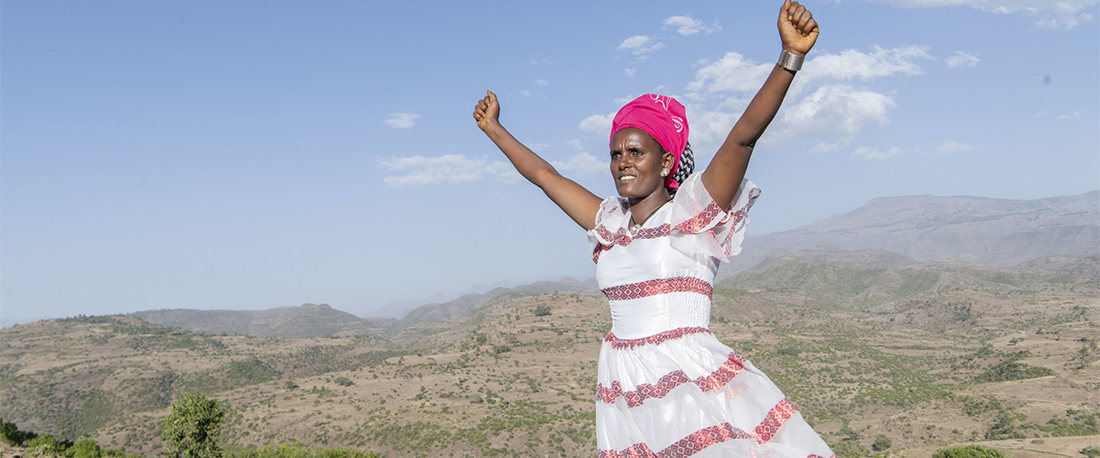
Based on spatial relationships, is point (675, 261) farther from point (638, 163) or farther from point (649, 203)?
point (638, 163)

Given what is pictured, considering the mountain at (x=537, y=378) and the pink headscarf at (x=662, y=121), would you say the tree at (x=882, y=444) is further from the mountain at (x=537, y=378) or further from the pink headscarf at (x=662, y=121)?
the pink headscarf at (x=662, y=121)

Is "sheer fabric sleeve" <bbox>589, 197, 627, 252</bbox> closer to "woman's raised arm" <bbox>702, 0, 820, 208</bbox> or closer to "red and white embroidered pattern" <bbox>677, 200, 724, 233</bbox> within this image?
"red and white embroidered pattern" <bbox>677, 200, 724, 233</bbox>

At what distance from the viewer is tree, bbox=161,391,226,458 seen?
2033cm

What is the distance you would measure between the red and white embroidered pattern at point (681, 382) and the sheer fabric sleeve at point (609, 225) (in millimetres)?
602

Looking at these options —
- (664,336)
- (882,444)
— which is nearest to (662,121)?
(664,336)

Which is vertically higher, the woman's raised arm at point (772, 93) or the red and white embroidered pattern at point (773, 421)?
the woman's raised arm at point (772, 93)

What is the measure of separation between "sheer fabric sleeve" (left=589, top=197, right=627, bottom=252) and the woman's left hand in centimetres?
100

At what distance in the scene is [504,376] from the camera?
57094 mm

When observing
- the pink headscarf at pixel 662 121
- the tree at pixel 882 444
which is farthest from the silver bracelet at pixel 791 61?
the tree at pixel 882 444

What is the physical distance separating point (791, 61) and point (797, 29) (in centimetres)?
12

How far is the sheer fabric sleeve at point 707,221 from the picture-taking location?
7.56 ft

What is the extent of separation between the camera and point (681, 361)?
2.33m

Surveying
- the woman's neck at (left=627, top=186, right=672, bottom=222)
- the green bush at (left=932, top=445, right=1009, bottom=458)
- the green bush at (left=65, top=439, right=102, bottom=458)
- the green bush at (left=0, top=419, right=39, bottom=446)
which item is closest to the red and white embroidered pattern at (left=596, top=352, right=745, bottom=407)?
the woman's neck at (left=627, top=186, right=672, bottom=222)

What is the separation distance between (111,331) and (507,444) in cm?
8351
